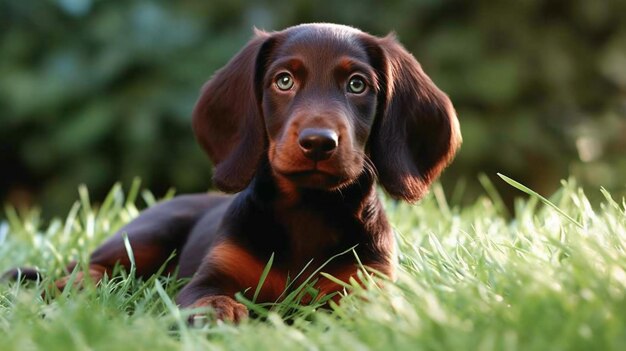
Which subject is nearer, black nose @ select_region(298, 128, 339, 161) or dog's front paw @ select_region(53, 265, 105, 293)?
black nose @ select_region(298, 128, 339, 161)

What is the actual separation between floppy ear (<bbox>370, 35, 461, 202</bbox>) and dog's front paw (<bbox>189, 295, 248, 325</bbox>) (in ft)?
2.38

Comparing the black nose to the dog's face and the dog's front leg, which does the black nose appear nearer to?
the dog's face

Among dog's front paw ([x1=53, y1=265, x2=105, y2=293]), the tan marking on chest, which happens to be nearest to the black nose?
the tan marking on chest

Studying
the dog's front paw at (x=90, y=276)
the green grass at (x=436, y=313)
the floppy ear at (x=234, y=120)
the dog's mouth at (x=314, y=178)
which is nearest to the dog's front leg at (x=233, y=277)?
the green grass at (x=436, y=313)

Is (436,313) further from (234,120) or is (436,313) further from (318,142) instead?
(234,120)

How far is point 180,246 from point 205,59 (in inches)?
120

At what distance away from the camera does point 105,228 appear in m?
4.69

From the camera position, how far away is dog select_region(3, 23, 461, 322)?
3.09 m

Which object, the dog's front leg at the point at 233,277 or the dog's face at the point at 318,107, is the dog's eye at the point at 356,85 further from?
the dog's front leg at the point at 233,277

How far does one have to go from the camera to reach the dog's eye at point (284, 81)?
3225mm

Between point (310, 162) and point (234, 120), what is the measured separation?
0.59m

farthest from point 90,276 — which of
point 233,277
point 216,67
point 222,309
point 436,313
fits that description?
point 216,67

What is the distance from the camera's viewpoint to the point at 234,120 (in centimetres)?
343

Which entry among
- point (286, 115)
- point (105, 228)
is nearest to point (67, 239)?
point (105, 228)
